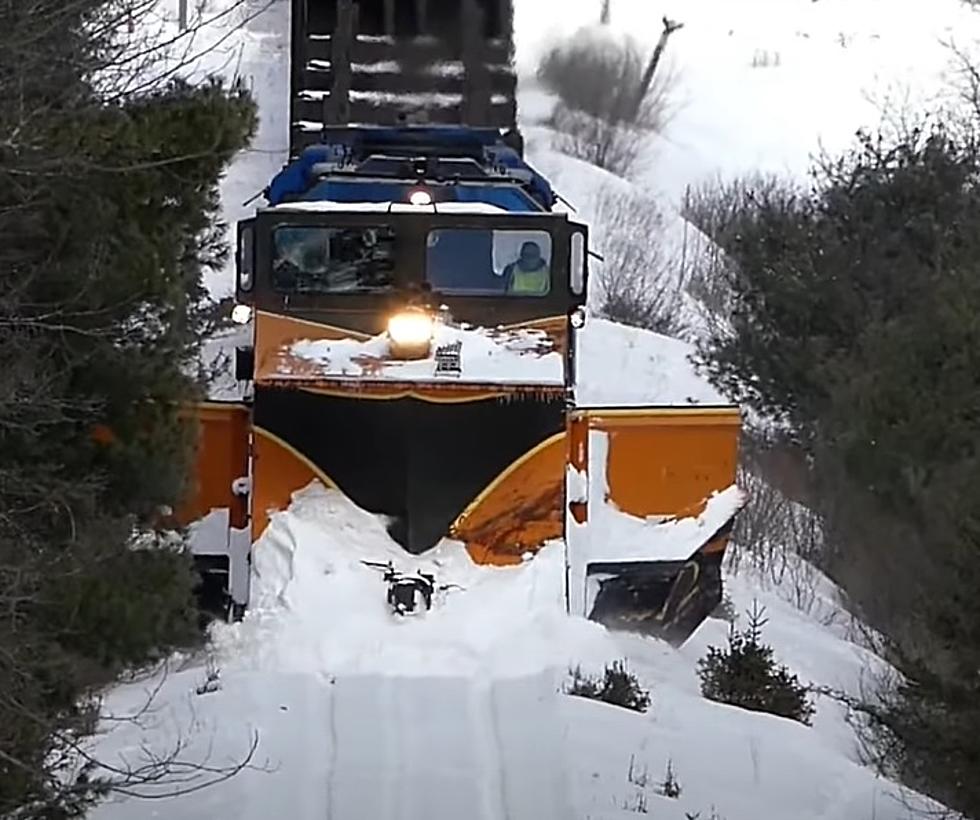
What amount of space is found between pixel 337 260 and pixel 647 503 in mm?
2023

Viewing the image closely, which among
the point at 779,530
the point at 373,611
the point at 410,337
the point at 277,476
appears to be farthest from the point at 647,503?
the point at 779,530

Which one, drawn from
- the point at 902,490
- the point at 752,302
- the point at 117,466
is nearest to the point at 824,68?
the point at 752,302

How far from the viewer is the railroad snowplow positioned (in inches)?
316

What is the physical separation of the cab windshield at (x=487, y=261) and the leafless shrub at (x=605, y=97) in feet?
79.5

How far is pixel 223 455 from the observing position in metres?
8.27

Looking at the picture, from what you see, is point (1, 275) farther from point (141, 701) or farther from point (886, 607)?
point (886, 607)

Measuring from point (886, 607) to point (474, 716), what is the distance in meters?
4.90

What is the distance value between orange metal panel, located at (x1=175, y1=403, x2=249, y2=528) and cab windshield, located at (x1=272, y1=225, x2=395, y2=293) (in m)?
0.88

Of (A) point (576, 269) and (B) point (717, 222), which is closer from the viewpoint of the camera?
(A) point (576, 269)

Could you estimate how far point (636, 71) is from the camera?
1500 inches

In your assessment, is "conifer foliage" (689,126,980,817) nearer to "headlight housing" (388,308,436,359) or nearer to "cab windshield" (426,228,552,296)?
"cab windshield" (426,228,552,296)

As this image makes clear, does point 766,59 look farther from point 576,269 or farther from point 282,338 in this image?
point 282,338

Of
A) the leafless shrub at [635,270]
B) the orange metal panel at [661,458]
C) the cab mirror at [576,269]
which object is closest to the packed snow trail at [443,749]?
the orange metal panel at [661,458]

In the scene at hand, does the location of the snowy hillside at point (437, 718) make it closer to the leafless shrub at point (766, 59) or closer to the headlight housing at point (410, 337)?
the headlight housing at point (410, 337)
